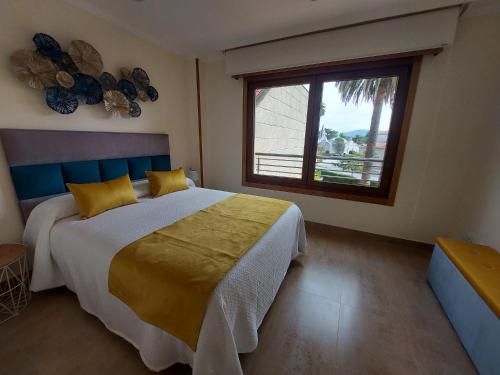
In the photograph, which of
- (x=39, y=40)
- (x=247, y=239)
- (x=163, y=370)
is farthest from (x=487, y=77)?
(x=39, y=40)

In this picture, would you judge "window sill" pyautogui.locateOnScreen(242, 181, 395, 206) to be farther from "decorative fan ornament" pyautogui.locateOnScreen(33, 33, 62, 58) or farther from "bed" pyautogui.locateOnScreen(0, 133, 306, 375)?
"decorative fan ornament" pyautogui.locateOnScreen(33, 33, 62, 58)

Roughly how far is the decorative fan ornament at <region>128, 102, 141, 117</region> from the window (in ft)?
4.83

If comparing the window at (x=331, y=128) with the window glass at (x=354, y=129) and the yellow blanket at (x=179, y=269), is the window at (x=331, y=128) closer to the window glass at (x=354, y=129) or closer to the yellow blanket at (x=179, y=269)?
the window glass at (x=354, y=129)

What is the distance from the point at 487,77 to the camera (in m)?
1.92

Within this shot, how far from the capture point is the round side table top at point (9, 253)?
4.43 ft

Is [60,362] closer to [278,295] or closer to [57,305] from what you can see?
[57,305]

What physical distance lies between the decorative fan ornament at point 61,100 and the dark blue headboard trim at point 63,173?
49 cm

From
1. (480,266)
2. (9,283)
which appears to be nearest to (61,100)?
(9,283)

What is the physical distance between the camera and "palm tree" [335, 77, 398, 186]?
234cm

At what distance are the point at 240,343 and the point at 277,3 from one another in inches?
108

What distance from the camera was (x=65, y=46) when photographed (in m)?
1.86

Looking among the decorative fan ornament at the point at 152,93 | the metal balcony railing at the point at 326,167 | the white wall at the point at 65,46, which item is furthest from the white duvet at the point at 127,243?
the decorative fan ornament at the point at 152,93

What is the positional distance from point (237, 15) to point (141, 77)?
4.40ft

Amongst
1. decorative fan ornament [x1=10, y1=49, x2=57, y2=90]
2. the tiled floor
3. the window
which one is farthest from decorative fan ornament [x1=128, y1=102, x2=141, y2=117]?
the tiled floor
